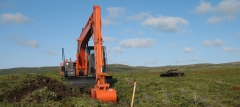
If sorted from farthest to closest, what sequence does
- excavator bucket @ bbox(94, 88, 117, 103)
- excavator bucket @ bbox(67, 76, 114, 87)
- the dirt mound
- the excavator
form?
excavator bucket @ bbox(67, 76, 114, 87), the dirt mound, the excavator, excavator bucket @ bbox(94, 88, 117, 103)

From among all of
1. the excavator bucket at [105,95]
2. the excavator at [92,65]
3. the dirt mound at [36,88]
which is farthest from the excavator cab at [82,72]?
the excavator bucket at [105,95]

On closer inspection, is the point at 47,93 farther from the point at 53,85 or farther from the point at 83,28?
the point at 83,28

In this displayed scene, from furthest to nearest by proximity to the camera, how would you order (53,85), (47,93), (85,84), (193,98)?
1. (85,84)
2. (53,85)
3. (47,93)
4. (193,98)

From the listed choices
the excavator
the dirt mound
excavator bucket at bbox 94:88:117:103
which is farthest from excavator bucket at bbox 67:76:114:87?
excavator bucket at bbox 94:88:117:103

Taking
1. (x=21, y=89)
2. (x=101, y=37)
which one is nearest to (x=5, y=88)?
(x=21, y=89)

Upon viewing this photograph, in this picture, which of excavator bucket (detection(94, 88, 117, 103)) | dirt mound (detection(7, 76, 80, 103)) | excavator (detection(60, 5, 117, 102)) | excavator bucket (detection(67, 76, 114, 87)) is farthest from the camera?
excavator bucket (detection(67, 76, 114, 87))

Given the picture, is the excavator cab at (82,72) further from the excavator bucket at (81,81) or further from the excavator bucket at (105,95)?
the excavator bucket at (105,95)

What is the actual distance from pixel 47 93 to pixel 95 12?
5.28m

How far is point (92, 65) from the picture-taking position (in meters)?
19.4

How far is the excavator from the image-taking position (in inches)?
521

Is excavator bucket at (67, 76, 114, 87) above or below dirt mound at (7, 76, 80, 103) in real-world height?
above

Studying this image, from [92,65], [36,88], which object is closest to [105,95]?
[36,88]

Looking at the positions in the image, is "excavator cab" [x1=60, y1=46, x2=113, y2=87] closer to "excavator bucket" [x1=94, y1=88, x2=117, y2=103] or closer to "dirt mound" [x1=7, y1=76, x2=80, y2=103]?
"dirt mound" [x1=7, y1=76, x2=80, y2=103]

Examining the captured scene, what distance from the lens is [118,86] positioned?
747 inches
